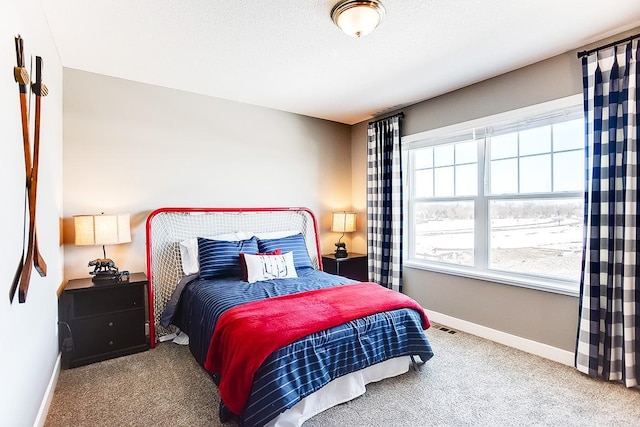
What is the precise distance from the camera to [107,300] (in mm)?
2688

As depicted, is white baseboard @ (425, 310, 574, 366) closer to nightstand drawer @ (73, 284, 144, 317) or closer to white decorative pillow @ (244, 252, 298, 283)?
white decorative pillow @ (244, 252, 298, 283)

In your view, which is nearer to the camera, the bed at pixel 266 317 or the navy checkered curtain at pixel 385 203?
the bed at pixel 266 317

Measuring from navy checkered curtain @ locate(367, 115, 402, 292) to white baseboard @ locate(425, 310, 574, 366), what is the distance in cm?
62

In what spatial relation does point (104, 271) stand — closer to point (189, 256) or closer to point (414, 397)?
point (189, 256)

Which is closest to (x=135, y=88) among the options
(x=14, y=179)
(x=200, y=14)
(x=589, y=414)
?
(x=200, y=14)

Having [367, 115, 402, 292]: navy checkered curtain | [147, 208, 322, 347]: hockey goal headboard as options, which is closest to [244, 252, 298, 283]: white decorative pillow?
[147, 208, 322, 347]: hockey goal headboard

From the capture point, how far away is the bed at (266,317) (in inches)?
70.2

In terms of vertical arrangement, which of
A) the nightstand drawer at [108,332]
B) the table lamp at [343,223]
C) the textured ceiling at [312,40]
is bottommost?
the nightstand drawer at [108,332]

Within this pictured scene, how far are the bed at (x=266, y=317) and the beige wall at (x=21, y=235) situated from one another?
859 mm

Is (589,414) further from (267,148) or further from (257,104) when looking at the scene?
(257,104)

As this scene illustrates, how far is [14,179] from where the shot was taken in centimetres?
146

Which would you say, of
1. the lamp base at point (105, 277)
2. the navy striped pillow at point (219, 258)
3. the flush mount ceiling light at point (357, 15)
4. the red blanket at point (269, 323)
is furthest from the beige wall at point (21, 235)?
the flush mount ceiling light at point (357, 15)

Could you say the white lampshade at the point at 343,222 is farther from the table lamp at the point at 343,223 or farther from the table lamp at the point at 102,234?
the table lamp at the point at 102,234

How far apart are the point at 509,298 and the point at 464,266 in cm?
56
